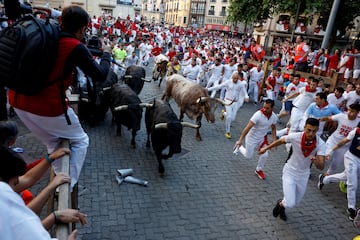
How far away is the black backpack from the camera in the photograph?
218cm

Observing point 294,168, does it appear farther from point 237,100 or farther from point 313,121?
point 237,100

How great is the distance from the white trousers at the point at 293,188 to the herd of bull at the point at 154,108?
256 centimetres

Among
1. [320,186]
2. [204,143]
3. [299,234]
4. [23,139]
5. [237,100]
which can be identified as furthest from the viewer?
[237,100]

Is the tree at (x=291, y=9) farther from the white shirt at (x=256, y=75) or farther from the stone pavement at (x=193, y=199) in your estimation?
the stone pavement at (x=193, y=199)

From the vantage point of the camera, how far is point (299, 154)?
550 centimetres

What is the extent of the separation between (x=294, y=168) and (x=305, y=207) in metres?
1.32

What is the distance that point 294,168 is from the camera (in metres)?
5.60

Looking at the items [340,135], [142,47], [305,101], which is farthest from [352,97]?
[142,47]

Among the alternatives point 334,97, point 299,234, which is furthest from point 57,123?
point 334,97

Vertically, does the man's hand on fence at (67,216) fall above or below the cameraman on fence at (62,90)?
below

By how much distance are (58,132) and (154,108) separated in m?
5.35

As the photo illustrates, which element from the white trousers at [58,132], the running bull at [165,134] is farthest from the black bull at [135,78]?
the white trousers at [58,132]

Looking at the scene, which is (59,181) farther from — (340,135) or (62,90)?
(340,135)

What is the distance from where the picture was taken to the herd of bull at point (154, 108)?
7070 mm
